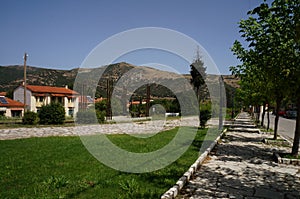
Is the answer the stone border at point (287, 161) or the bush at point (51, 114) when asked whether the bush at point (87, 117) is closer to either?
the bush at point (51, 114)

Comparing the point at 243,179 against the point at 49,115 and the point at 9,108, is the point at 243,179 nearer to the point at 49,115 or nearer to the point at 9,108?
the point at 49,115

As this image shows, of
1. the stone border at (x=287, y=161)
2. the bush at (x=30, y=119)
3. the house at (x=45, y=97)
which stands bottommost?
the stone border at (x=287, y=161)

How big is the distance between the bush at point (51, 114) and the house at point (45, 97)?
66.1ft

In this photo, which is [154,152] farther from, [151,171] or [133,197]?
[133,197]

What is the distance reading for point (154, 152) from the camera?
32.0 ft

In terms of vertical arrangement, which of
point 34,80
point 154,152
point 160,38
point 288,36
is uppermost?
point 34,80

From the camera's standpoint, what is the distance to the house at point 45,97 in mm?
48647

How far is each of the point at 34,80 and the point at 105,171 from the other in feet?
358

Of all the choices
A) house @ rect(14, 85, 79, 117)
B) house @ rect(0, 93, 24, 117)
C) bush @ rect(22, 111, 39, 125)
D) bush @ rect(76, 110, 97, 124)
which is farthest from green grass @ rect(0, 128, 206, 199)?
house @ rect(0, 93, 24, 117)

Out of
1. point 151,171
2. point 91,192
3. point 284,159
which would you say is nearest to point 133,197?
point 91,192

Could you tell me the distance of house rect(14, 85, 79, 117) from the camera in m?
48.6

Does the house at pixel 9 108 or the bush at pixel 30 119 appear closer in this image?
the bush at pixel 30 119

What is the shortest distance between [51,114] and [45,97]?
87.8 feet

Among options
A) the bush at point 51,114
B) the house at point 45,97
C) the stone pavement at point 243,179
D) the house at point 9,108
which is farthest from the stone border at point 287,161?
the house at point 9,108
